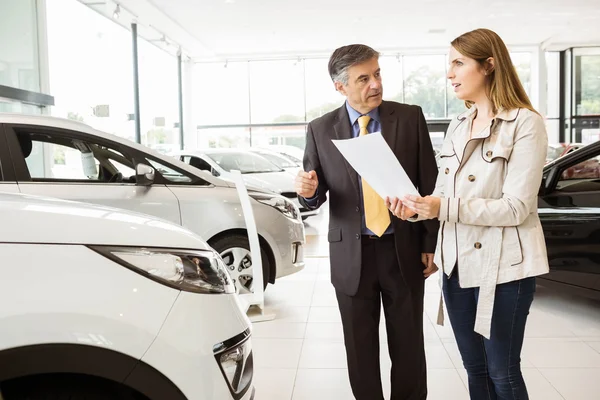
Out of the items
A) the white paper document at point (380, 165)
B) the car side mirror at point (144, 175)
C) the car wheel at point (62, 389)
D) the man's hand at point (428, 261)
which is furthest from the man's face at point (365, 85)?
the car side mirror at point (144, 175)

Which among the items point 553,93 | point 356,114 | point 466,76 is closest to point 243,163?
point 356,114

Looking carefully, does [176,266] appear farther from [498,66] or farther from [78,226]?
[498,66]

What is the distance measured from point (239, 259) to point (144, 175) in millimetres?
1009

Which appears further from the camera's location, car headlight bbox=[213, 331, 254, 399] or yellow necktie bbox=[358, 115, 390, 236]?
yellow necktie bbox=[358, 115, 390, 236]

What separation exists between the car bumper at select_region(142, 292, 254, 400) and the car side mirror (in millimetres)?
2364

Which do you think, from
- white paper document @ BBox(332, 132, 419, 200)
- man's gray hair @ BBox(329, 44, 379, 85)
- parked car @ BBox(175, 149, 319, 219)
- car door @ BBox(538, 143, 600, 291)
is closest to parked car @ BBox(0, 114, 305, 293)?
car door @ BBox(538, 143, 600, 291)

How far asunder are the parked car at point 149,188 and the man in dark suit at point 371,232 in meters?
1.87

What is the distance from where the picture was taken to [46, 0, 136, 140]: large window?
9289 millimetres

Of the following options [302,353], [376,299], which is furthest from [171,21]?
[376,299]

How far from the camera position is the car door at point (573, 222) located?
3676 mm

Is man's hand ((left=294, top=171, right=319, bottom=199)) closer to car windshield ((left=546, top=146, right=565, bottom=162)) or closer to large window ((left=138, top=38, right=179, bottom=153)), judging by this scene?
car windshield ((left=546, top=146, right=565, bottom=162))

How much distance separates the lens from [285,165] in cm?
1163

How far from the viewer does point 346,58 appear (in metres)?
1.99

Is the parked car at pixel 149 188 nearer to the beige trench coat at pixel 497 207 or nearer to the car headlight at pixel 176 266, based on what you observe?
the car headlight at pixel 176 266
